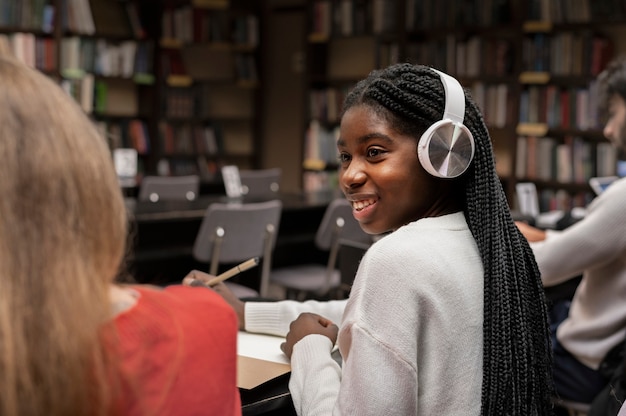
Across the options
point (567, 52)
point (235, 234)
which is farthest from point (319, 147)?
point (235, 234)

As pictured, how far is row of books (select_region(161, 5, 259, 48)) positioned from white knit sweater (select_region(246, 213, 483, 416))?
6364 mm

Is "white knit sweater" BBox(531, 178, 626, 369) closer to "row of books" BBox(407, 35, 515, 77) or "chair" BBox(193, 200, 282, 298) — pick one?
"chair" BBox(193, 200, 282, 298)

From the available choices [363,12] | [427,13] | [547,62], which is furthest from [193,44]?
[547,62]

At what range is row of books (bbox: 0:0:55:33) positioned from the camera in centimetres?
607

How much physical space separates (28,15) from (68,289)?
20.0 ft

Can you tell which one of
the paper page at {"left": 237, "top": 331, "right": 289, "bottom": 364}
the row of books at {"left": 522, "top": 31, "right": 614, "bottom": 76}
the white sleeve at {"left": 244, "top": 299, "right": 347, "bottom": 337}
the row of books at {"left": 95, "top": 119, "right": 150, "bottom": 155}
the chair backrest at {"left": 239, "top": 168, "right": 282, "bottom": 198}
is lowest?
the chair backrest at {"left": 239, "top": 168, "right": 282, "bottom": 198}

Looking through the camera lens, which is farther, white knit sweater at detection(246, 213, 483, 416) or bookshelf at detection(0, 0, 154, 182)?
bookshelf at detection(0, 0, 154, 182)

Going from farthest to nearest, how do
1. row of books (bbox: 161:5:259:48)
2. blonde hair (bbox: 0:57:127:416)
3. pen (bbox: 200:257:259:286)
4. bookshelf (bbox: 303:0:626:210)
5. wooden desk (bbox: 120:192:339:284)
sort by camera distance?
1. row of books (bbox: 161:5:259:48)
2. bookshelf (bbox: 303:0:626:210)
3. wooden desk (bbox: 120:192:339:284)
4. pen (bbox: 200:257:259:286)
5. blonde hair (bbox: 0:57:127:416)

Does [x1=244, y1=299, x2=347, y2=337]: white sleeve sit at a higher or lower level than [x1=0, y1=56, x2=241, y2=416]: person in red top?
lower

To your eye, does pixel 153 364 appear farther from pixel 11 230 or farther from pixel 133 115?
pixel 133 115

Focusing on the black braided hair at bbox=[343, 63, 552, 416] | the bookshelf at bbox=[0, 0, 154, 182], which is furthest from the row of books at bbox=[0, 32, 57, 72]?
the black braided hair at bbox=[343, 63, 552, 416]

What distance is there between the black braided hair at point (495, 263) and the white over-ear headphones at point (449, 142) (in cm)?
2

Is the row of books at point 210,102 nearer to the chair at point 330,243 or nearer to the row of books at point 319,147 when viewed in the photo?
the row of books at point 319,147

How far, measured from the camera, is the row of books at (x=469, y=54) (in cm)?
585
